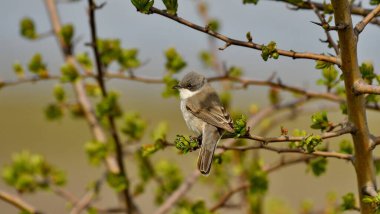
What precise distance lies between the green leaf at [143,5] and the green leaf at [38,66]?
2559mm

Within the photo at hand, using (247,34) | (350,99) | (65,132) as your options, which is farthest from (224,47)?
(65,132)

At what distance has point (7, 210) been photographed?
55.7 ft

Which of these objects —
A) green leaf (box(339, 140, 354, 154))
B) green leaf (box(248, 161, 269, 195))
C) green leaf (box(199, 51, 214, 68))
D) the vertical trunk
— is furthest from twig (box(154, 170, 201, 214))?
the vertical trunk

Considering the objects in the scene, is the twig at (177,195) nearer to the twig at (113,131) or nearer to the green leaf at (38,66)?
the twig at (113,131)

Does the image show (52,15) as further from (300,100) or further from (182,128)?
(182,128)

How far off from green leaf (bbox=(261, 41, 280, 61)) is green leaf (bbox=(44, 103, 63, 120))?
3342 mm

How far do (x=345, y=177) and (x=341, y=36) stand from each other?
14.9 m

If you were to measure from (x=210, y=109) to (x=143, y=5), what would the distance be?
79.0 inches

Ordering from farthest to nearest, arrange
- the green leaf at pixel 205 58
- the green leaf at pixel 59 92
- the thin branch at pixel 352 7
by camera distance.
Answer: the green leaf at pixel 205 58, the green leaf at pixel 59 92, the thin branch at pixel 352 7

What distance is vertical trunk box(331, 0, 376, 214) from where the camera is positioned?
2707 millimetres

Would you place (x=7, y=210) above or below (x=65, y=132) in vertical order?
below

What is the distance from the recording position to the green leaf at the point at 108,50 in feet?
16.3

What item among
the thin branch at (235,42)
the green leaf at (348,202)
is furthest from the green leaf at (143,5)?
the green leaf at (348,202)

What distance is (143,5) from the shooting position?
275 cm
